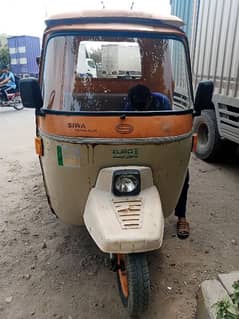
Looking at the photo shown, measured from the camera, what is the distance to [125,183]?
2248 millimetres

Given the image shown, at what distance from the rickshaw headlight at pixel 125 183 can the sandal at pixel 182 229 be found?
3.95ft

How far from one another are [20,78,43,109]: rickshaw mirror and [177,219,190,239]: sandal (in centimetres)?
190

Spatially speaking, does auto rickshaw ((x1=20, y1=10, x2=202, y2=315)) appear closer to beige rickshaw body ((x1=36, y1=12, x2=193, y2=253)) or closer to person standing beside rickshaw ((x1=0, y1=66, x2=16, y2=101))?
beige rickshaw body ((x1=36, y1=12, x2=193, y2=253))

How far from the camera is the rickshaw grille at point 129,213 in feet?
6.53

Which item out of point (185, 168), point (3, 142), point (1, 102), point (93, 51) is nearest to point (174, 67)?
point (93, 51)

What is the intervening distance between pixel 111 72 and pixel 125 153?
46.2 inches

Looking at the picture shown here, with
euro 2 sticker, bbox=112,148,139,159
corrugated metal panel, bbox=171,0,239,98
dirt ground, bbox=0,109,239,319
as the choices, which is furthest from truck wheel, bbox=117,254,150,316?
corrugated metal panel, bbox=171,0,239,98

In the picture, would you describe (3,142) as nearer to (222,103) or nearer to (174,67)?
(222,103)

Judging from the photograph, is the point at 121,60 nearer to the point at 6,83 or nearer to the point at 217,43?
the point at 217,43

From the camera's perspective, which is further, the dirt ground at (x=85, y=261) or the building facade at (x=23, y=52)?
the building facade at (x=23, y=52)

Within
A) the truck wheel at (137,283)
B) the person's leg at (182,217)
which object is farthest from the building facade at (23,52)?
the truck wheel at (137,283)

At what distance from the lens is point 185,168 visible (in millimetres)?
2604

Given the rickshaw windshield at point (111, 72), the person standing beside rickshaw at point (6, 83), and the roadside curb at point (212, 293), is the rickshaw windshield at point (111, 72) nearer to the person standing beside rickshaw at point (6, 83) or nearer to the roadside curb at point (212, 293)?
the roadside curb at point (212, 293)

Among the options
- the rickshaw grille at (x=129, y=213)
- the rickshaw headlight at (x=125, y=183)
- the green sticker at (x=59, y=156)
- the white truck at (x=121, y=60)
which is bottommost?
the rickshaw grille at (x=129, y=213)
